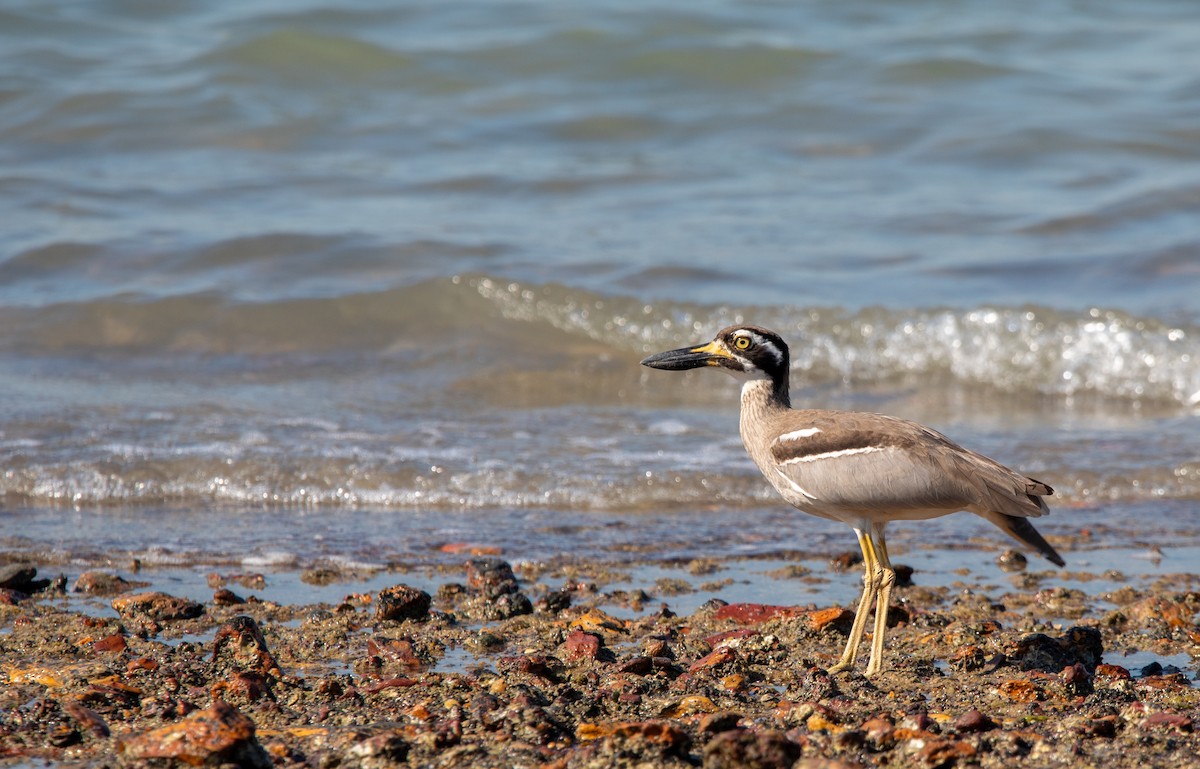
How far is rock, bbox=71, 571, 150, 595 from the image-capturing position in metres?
7.01

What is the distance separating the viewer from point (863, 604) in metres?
6.45

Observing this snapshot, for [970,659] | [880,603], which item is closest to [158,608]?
[880,603]

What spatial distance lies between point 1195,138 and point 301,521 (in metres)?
13.7

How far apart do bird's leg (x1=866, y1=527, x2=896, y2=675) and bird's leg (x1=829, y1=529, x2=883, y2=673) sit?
0.12 ft

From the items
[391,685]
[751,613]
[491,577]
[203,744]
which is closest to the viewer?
[203,744]

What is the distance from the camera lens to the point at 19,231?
1472 cm

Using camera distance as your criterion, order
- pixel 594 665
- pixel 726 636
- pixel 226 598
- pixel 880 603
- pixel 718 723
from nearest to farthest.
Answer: pixel 718 723, pixel 594 665, pixel 726 636, pixel 880 603, pixel 226 598

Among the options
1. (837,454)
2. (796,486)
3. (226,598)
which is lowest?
(226,598)

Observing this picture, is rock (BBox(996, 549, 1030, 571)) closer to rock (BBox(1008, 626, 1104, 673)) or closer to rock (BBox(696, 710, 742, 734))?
rock (BBox(1008, 626, 1104, 673))

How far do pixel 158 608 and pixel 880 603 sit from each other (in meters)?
3.23

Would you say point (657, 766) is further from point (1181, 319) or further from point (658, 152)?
point (658, 152)

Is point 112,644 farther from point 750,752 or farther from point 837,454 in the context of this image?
point 837,454

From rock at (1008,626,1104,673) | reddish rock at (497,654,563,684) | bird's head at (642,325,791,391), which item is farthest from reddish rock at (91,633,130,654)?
rock at (1008,626,1104,673)

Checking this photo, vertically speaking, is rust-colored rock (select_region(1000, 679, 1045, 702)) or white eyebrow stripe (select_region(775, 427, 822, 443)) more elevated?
white eyebrow stripe (select_region(775, 427, 822, 443))
